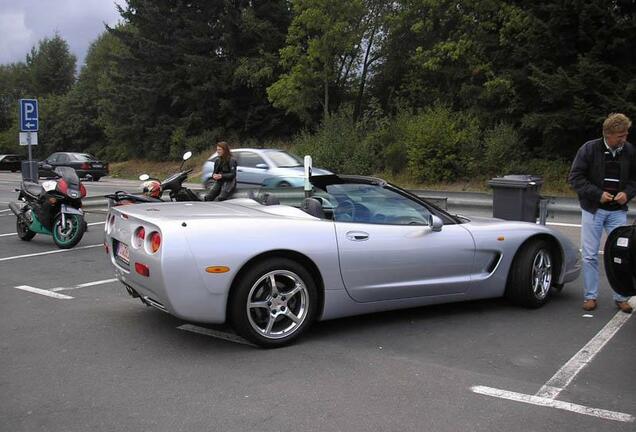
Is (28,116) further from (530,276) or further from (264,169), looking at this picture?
(530,276)

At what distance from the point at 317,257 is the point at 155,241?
1193 mm

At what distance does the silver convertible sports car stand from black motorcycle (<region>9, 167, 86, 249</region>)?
4.53 meters

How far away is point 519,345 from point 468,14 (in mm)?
25576

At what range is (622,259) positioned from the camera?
479 cm

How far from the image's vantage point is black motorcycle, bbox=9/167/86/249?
934 centimetres

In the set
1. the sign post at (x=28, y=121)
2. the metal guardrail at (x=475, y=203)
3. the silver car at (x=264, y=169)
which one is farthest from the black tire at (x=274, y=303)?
the sign post at (x=28, y=121)

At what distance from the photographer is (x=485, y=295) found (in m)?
5.54

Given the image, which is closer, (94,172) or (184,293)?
(184,293)

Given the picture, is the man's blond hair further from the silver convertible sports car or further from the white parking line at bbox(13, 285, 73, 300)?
the white parking line at bbox(13, 285, 73, 300)

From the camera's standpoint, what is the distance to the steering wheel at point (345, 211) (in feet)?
16.5

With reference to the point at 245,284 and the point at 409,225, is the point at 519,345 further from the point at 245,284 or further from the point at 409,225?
the point at 245,284

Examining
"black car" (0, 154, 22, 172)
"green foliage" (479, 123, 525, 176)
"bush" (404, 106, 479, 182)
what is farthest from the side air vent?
"black car" (0, 154, 22, 172)

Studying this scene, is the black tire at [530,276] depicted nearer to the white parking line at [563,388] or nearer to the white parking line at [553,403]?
the white parking line at [563,388]

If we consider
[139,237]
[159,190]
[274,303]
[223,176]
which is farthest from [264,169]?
[274,303]
